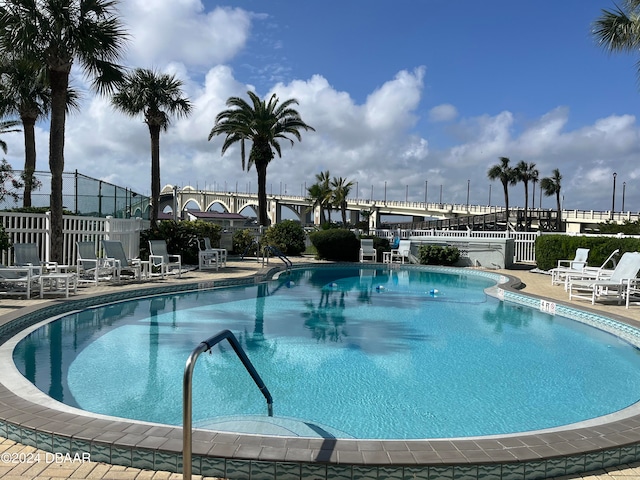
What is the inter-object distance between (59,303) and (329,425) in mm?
6560

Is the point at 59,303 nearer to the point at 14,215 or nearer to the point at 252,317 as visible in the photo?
the point at 252,317

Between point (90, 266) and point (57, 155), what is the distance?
9.64 feet

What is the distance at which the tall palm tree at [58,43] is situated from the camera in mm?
11086

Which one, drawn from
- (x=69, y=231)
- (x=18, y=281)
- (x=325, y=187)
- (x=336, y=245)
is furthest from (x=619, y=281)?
(x=325, y=187)

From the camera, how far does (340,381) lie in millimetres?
5902

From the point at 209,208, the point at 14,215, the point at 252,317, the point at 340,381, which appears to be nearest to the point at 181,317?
the point at 252,317

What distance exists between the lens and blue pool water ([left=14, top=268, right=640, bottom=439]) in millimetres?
4832

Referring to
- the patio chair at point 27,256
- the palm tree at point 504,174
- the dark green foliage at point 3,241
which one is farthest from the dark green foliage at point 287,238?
the palm tree at point 504,174

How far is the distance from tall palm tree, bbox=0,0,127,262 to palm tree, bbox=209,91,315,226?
1269 cm

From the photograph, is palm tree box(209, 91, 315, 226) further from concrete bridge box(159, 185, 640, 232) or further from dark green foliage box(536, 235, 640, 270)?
concrete bridge box(159, 185, 640, 232)

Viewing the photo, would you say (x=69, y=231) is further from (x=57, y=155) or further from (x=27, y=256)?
(x=27, y=256)

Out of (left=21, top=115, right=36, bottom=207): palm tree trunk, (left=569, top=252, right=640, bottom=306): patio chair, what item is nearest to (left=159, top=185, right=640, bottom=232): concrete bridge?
(left=21, top=115, right=36, bottom=207): palm tree trunk

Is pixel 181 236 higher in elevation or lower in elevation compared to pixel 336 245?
higher

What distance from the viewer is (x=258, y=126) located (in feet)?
83.4
